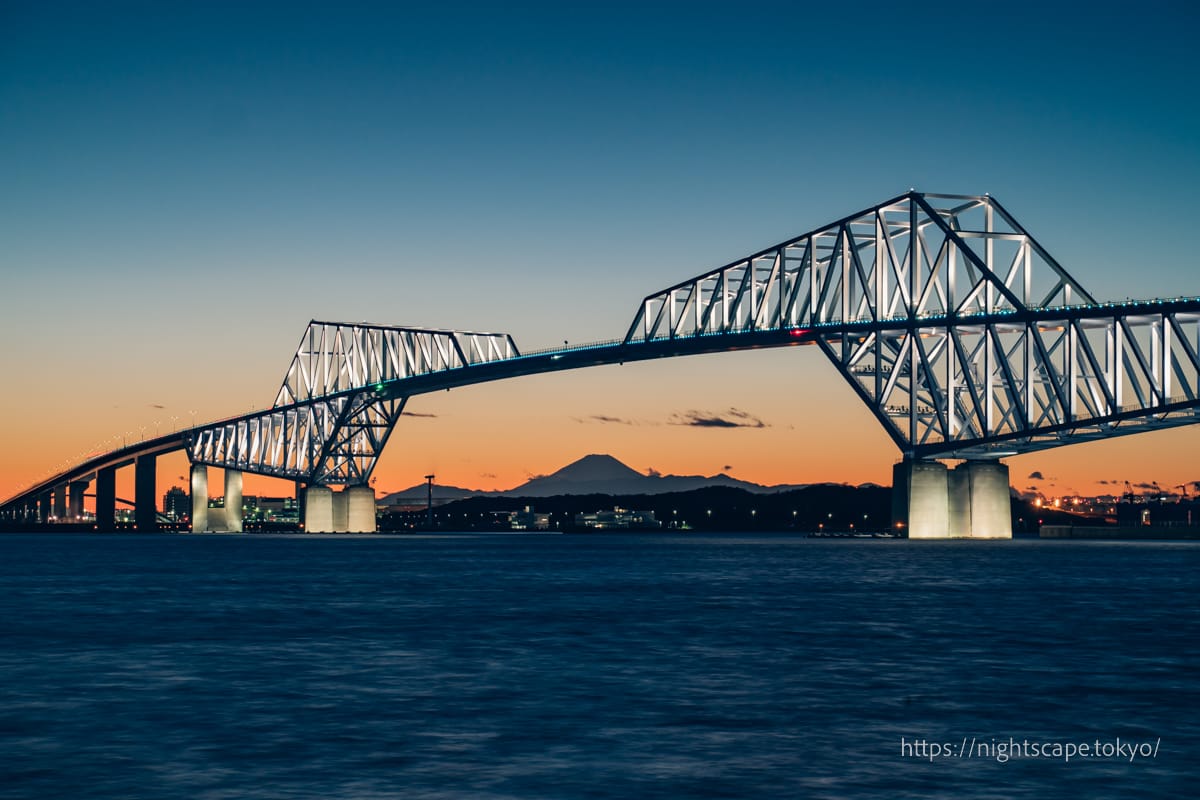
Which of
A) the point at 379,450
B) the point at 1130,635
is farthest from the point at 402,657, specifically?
the point at 379,450

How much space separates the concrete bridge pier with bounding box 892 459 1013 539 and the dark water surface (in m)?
55.2

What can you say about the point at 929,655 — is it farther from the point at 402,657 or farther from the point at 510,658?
the point at 402,657

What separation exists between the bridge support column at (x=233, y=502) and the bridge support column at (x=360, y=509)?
30.3m

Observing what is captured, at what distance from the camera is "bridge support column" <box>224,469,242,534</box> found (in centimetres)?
19089

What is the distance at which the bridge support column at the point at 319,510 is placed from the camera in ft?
540

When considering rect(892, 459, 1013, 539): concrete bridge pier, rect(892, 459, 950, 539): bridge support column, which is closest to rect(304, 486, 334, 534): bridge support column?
rect(892, 459, 1013, 539): concrete bridge pier

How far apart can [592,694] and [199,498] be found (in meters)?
181

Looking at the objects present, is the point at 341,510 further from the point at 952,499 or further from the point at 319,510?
the point at 952,499

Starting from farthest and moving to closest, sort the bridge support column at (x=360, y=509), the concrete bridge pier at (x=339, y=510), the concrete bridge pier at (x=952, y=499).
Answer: the concrete bridge pier at (x=339, y=510), the bridge support column at (x=360, y=509), the concrete bridge pier at (x=952, y=499)

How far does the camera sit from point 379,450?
16012cm

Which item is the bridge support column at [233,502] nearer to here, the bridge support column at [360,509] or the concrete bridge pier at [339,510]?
the concrete bridge pier at [339,510]

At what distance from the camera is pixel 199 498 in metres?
194

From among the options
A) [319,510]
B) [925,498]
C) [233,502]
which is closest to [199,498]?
[233,502]

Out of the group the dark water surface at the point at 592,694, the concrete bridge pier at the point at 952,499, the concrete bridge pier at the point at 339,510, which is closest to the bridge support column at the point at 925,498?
the concrete bridge pier at the point at 952,499
